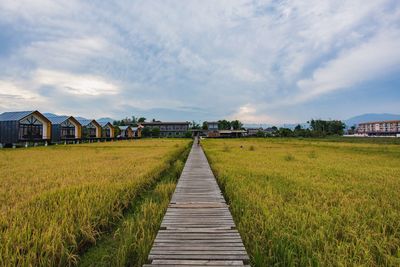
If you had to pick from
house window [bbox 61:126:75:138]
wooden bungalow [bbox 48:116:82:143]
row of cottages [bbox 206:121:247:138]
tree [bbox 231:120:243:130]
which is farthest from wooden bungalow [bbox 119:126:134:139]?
tree [bbox 231:120:243:130]

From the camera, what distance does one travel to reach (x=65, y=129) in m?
35.5

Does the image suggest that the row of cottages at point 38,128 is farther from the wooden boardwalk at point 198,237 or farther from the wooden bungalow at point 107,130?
the wooden boardwalk at point 198,237

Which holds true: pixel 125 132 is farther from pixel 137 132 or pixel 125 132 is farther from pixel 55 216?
pixel 55 216

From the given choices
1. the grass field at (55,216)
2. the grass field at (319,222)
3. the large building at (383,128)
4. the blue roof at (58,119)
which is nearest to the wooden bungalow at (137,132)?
the blue roof at (58,119)

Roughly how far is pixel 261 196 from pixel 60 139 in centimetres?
3607

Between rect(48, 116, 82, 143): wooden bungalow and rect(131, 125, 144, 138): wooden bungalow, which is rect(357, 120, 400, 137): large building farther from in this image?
rect(48, 116, 82, 143): wooden bungalow

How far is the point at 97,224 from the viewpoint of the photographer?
4.03 meters

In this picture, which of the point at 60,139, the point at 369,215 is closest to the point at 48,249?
the point at 369,215

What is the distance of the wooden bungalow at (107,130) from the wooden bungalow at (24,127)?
17925mm

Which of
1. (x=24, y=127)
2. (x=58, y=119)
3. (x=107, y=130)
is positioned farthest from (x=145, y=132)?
(x=24, y=127)

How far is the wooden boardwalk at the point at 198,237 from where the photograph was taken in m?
2.75

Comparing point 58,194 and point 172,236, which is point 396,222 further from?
point 58,194

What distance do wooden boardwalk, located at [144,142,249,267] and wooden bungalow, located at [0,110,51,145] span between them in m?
29.3

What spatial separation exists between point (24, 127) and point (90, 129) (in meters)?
17.5
